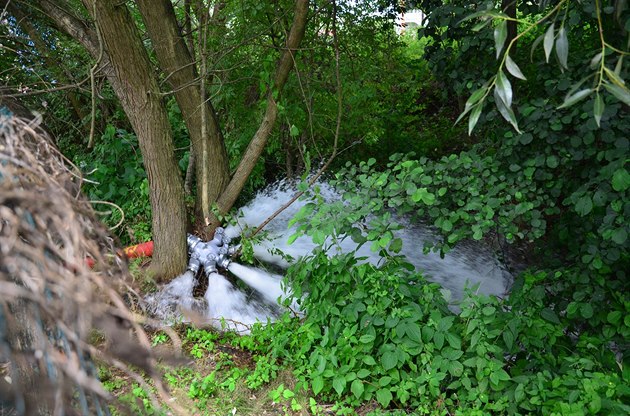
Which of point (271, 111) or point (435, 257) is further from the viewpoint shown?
point (435, 257)

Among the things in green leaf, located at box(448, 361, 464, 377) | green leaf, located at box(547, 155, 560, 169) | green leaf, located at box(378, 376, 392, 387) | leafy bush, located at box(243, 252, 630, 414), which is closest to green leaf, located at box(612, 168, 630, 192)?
green leaf, located at box(547, 155, 560, 169)

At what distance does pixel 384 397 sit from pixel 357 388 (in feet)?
0.57

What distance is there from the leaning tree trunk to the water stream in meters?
0.35

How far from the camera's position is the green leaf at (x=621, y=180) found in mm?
3078

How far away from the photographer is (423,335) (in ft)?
11.7

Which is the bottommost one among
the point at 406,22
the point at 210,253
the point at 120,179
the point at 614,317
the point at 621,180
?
the point at 614,317

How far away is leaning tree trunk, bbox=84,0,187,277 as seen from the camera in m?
4.53

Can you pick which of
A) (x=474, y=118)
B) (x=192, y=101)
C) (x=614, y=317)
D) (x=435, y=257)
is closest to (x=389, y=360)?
(x=614, y=317)

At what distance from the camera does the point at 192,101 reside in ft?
18.8

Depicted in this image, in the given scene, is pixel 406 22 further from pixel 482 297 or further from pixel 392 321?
pixel 392 321

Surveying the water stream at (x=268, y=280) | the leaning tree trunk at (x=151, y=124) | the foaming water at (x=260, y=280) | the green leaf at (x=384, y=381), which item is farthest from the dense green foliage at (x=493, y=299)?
the leaning tree trunk at (x=151, y=124)

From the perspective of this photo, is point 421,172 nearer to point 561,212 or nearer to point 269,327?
point 561,212

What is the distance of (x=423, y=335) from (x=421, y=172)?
1.06 metres

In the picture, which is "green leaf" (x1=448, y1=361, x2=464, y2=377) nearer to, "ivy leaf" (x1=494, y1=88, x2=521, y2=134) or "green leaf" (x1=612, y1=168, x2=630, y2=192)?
"green leaf" (x1=612, y1=168, x2=630, y2=192)
